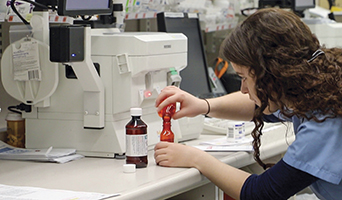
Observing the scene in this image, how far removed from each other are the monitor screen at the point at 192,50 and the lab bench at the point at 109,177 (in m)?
0.81

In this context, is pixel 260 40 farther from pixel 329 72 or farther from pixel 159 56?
pixel 159 56

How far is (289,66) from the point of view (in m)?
1.49

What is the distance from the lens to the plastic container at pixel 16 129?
6.60 ft

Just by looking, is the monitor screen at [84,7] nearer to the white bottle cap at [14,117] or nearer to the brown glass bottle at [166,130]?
the brown glass bottle at [166,130]

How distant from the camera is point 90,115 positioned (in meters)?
1.85

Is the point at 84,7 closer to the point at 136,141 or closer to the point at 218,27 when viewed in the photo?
the point at 136,141

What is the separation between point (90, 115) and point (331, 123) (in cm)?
81

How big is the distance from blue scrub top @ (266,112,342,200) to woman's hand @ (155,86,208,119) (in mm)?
516

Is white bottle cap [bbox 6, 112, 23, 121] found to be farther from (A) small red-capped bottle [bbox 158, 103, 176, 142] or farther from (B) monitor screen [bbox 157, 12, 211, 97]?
(B) monitor screen [bbox 157, 12, 211, 97]

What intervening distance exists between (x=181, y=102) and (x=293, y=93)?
0.51 metres

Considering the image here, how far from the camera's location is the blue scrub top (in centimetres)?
144

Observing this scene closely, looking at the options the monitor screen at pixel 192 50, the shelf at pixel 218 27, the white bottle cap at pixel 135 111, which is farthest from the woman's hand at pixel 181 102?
the shelf at pixel 218 27

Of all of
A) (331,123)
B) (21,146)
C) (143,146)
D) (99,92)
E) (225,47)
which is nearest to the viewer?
(331,123)

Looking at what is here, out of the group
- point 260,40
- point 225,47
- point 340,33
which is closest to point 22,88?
point 225,47
